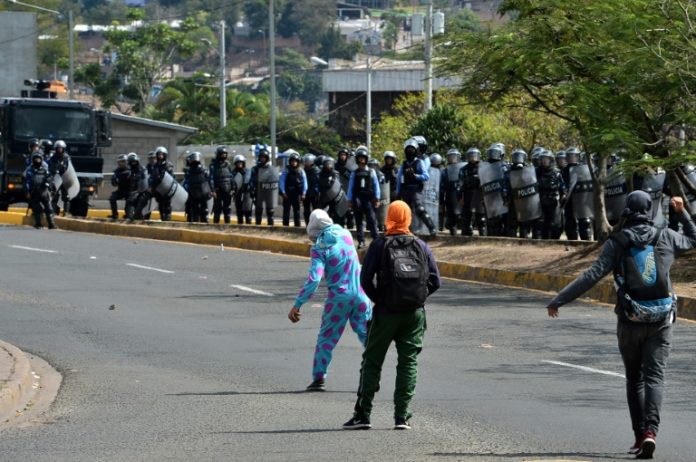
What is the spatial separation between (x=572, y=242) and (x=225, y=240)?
313 inches

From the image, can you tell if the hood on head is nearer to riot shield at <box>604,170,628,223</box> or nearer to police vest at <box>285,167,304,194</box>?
riot shield at <box>604,170,628,223</box>

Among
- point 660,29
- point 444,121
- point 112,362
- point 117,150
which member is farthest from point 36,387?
point 117,150

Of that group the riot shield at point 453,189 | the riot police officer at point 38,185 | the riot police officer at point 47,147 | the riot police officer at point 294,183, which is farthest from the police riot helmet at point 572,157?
the riot police officer at point 47,147

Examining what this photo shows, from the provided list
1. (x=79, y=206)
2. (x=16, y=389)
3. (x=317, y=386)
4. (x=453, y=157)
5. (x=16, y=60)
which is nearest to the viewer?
(x=16, y=389)

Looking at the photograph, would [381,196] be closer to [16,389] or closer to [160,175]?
[160,175]

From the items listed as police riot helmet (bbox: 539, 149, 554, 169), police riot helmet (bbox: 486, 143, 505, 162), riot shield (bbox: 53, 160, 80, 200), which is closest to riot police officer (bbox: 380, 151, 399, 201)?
police riot helmet (bbox: 486, 143, 505, 162)

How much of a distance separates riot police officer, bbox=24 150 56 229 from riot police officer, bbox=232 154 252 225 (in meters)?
4.09

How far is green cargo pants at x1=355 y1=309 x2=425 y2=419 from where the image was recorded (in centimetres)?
1072

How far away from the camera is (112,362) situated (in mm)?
14828

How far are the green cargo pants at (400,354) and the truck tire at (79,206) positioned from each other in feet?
89.9

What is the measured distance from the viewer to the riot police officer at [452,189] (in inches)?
1148

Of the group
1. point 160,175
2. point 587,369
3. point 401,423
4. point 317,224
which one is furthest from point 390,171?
point 401,423

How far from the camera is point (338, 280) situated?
41.3 ft

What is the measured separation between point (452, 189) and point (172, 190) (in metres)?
7.88
